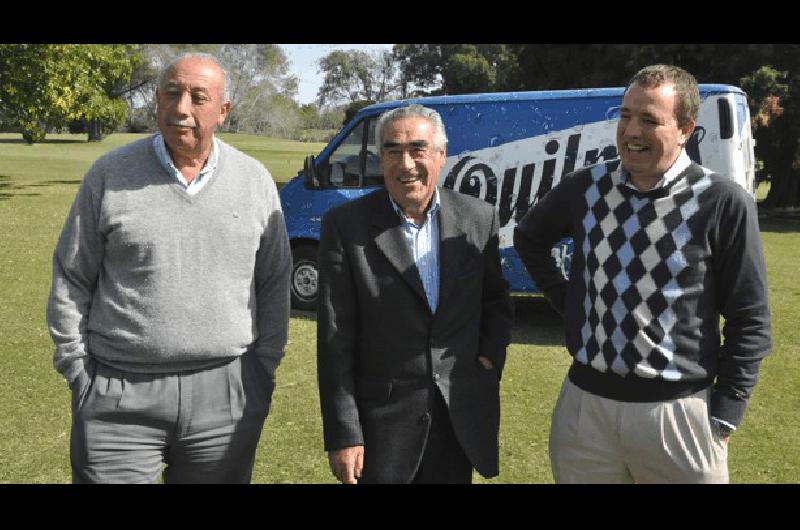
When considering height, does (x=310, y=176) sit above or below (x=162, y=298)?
above

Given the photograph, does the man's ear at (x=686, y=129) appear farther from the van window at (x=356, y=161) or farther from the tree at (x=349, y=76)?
the tree at (x=349, y=76)

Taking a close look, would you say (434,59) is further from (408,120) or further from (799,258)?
(408,120)

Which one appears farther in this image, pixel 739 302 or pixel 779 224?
pixel 779 224

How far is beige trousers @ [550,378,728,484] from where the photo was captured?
2518mm

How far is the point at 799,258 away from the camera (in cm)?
1472

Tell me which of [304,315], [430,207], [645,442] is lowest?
[304,315]

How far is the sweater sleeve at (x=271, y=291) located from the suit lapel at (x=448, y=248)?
60 cm

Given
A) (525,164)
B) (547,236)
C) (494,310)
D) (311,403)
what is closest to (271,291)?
(494,310)

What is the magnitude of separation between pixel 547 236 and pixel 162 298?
1.38m

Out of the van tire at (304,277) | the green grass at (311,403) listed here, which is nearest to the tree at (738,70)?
the green grass at (311,403)

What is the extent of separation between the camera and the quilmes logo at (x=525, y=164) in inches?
307

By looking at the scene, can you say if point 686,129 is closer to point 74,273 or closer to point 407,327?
point 407,327

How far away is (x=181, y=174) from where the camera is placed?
2.65 m
